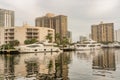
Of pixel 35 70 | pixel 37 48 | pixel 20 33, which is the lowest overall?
pixel 35 70

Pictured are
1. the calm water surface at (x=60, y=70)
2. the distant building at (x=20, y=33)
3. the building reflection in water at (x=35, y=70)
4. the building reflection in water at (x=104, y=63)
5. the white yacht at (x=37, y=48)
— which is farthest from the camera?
the distant building at (x=20, y=33)

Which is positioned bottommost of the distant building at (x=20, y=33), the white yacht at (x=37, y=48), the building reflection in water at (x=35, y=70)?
the building reflection in water at (x=35, y=70)

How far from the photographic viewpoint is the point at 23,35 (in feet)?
530

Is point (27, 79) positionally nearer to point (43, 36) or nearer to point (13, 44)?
point (13, 44)

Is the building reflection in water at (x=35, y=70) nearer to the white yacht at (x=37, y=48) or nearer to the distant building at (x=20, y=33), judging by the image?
the white yacht at (x=37, y=48)

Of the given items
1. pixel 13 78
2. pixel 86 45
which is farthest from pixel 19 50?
pixel 13 78

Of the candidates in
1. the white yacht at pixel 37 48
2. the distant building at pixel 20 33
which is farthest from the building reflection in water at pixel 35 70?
the distant building at pixel 20 33

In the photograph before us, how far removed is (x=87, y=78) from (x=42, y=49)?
91835mm

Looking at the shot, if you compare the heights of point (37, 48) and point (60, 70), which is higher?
point (37, 48)

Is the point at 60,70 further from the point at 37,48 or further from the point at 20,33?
the point at 20,33

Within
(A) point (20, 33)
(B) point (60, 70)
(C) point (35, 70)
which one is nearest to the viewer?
(B) point (60, 70)

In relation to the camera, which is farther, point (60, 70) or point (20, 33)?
point (20, 33)

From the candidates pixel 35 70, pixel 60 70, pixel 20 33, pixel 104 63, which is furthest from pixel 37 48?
pixel 60 70

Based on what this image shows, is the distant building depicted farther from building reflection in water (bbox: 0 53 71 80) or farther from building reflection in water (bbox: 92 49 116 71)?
building reflection in water (bbox: 0 53 71 80)
